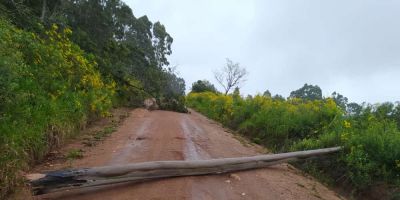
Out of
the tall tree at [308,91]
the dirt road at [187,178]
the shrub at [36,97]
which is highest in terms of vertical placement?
the tall tree at [308,91]

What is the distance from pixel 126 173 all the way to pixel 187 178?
3.52 feet

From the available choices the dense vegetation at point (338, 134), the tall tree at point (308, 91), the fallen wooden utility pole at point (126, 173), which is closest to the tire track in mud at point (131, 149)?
the fallen wooden utility pole at point (126, 173)

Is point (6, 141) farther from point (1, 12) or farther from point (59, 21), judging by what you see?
point (59, 21)

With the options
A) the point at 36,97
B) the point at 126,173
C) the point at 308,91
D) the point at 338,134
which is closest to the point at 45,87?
the point at 36,97

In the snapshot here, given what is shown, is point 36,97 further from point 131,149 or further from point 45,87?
point 131,149

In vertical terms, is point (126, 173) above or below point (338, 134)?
below

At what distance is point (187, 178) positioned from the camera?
661cm

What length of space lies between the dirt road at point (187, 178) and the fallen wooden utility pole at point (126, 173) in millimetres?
106

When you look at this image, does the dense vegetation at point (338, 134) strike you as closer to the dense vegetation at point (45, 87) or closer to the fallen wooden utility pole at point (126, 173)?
the fallen wooden utility pole at point (126, 173)

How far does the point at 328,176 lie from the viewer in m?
9.56

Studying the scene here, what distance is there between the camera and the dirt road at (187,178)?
19.0 ft

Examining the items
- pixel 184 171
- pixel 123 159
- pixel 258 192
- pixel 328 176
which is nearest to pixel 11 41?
pixel 123 159

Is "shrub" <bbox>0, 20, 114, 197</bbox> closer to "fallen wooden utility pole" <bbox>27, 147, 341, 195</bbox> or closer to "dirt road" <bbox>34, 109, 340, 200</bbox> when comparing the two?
"fallen wooden utility pole" <bbox>27, 147, 341, 195</bbox>

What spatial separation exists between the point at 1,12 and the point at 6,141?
648 cm
